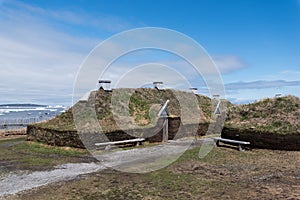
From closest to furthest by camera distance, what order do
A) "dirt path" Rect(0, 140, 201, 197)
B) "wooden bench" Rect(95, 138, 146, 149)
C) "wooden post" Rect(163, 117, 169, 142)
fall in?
"dirt path" Rect(0, 140, 201, 197)
"wooden bench" Rect(95, 138, 146, 149)
"wooden post" Rect(163, 117, 169, 142)

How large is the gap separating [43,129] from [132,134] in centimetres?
619

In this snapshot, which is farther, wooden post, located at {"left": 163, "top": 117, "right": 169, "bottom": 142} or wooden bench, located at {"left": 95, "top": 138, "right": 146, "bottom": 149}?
wooden post, located at {"left": 163, "top": 117, "right": 169, "bottom": 142}

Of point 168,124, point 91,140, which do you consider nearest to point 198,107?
point 168,124

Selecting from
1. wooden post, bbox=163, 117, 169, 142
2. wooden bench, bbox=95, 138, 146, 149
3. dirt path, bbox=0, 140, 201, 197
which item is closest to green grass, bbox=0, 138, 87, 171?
dirt path, bbox=0, 140, 201, 197

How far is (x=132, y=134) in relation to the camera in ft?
67.9

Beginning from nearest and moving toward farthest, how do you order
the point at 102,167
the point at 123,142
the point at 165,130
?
the point at 102,167 → the point at 123,142 → the point at 165,130

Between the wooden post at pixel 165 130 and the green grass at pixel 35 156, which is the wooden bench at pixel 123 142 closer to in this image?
the green grass at pixel 35 156

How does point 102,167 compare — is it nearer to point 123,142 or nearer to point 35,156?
point 35,156

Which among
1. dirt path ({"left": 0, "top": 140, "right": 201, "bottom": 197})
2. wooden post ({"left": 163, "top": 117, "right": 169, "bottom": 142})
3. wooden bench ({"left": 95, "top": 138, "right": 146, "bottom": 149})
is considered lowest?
dirt path ({"left": 0, "top": 140, "right": 201, "bottom": 197})

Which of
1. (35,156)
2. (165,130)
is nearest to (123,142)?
(165,130)

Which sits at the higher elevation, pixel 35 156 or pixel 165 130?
pixel 165 130

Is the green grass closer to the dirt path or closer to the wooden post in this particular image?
the dirt path

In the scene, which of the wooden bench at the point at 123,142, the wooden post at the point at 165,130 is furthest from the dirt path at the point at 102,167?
the wooden post at the point at 165,130

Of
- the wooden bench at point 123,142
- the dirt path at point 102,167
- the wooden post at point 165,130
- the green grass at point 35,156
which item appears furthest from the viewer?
the wooden post at point 165,130
